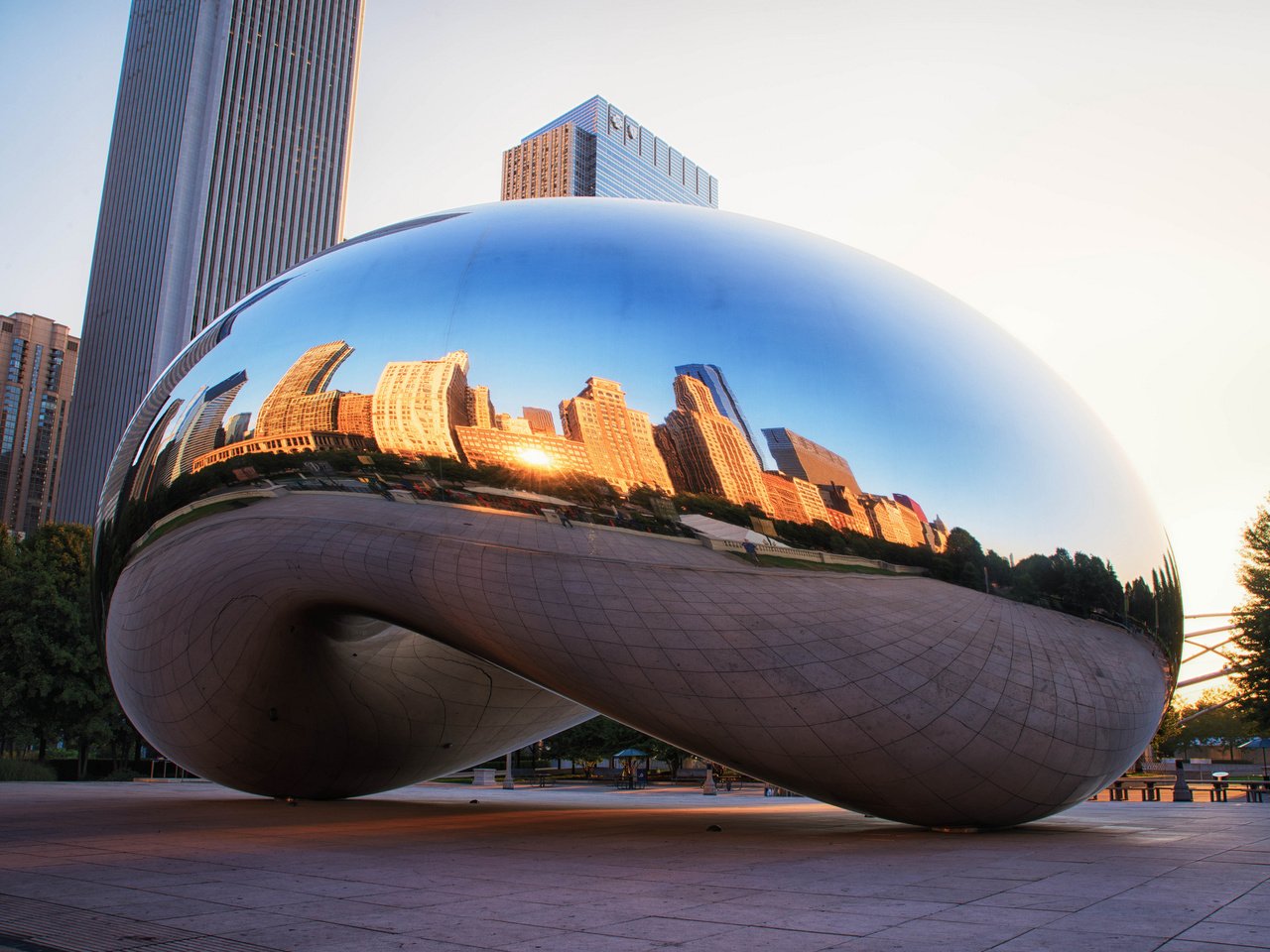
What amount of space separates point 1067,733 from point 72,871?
7032 millimetres

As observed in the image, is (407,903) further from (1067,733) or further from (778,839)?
(1067,733)

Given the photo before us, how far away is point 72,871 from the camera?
6.43 metres

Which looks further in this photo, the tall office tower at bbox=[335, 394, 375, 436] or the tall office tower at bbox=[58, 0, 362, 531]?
the tall office tower at bbox=[58, 0, 362, 531]

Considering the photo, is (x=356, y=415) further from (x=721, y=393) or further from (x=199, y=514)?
(x=721, y=393)

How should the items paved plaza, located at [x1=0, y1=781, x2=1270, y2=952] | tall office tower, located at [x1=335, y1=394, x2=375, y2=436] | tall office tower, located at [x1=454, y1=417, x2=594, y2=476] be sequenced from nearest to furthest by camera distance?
paved plaza, located at [x1=0, y1=781, x2=1270, y2=952] → tall office tower, located at [x1=454, y1=417, x2=594, y2=476] → tall office tower, located at [x1=335, y1=394, x2=375, y2=436]

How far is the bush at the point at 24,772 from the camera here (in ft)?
90.4

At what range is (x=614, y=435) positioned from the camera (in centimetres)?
693

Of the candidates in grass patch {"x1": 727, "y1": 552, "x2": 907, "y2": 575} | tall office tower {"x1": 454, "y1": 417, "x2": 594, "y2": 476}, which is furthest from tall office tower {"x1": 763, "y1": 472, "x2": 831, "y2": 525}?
tall office tower {"x1": 454, "y1": 417, "x2": 594, "y2": 476}

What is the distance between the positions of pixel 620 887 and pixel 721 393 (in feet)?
10.7

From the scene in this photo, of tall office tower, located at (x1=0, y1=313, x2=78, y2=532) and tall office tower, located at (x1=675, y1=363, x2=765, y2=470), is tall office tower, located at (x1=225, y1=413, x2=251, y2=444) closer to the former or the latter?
tall office tower, located at (x1=675, y1=363, x2=765, y2=470)

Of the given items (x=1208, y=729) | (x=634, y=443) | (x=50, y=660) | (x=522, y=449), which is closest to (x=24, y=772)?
(x=50, y=660)

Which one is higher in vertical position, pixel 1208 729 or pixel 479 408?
pixel 479 408

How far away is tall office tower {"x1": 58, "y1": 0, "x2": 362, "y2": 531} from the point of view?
376ft

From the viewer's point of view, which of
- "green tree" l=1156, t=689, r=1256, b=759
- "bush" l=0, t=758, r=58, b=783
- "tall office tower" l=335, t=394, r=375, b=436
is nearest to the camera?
"tall office tower" l=335, t=394, r=375, b=436
